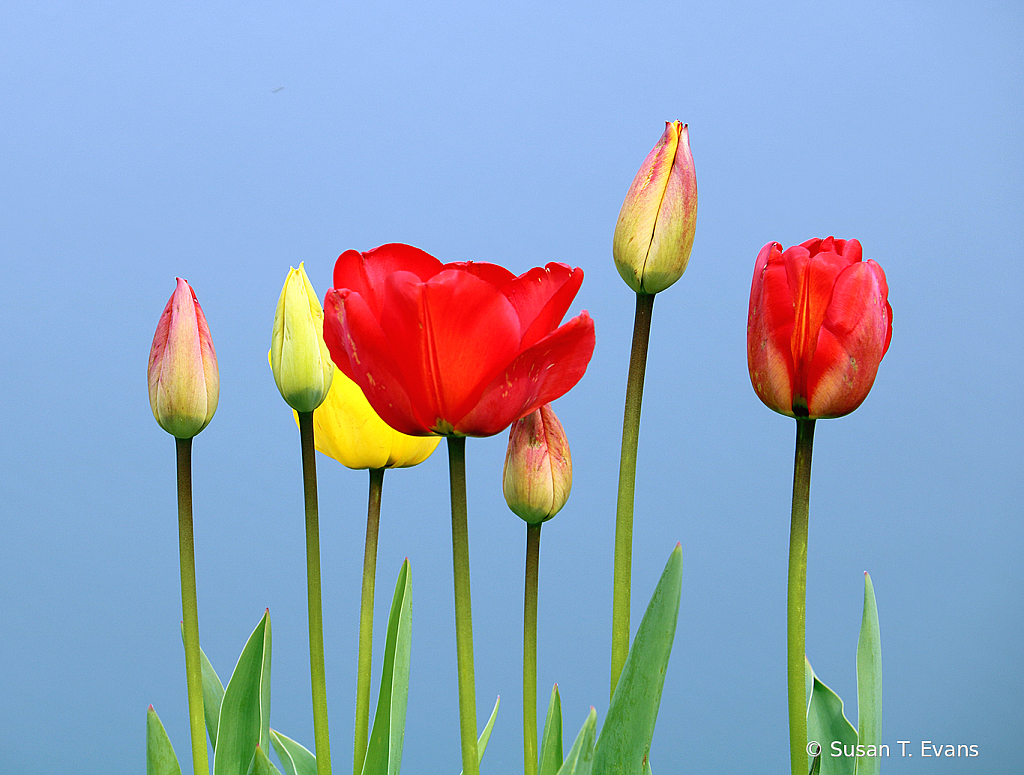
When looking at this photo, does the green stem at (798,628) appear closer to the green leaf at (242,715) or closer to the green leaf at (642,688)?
the green leaf at (642,688)

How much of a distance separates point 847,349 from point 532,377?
0.09 metres

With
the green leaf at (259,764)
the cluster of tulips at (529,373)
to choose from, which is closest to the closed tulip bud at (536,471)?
the cluster of tulips at (529,373)

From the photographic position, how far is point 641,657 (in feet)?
0.76

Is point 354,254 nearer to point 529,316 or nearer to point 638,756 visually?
point 529,316

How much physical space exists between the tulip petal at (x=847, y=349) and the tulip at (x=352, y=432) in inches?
5.8

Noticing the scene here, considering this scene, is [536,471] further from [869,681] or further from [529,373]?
[869,681]

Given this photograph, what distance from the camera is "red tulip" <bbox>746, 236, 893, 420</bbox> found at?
0.82 feet

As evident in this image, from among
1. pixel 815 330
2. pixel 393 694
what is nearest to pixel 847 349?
pixel 815 330

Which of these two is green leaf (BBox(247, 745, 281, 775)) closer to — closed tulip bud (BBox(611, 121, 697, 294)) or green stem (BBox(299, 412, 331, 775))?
green stem (BBox(299, 412, 331, 775))

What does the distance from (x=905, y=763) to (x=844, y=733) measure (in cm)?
131

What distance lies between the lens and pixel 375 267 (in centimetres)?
26

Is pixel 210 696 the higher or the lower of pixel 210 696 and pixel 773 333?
the lower

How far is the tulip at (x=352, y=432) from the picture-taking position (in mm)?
337

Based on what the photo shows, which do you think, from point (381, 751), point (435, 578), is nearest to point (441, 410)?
point (381, 751)
